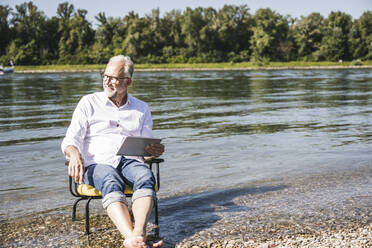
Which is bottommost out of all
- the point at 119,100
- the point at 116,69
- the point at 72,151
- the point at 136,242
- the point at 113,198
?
the point at 136,242

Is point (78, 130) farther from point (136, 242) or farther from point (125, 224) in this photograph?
point (136, 242)

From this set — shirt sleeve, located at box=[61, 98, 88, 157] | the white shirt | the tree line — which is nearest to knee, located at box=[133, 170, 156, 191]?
the white shirt

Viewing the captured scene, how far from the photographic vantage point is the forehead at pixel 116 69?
16.3 feet

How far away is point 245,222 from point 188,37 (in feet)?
328

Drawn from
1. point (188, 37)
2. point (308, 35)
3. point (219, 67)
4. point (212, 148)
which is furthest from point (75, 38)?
point (212, 148)

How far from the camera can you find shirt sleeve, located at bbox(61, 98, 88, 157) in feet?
15.7

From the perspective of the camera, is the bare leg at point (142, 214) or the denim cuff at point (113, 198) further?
the denim cuff at point (113, 198)

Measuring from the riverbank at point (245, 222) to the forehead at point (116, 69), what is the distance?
5.83ft

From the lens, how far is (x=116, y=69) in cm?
496

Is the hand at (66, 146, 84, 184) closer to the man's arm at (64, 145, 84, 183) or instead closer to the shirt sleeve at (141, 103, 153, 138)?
the man's arm at (64, 145, 84, 183)

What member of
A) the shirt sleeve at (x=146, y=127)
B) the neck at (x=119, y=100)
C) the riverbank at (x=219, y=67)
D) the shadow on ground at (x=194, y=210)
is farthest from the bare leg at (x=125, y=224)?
the riverbank at (x=219, y=67)

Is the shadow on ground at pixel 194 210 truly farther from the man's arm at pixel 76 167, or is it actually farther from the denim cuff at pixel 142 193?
the man's arm at pixel 76 167

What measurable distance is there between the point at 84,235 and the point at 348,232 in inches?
114

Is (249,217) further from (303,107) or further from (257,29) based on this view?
(257,29)
